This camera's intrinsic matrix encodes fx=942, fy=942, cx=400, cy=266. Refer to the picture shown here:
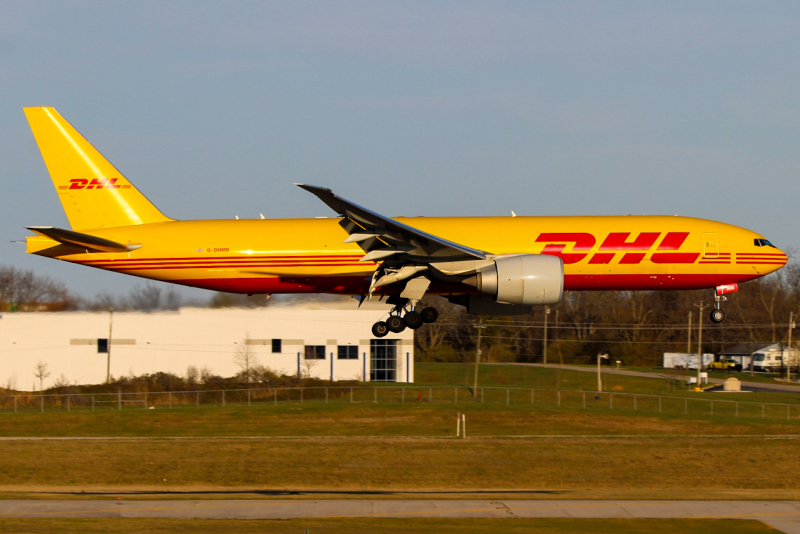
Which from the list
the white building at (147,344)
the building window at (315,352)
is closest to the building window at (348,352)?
the building window at (315,352)

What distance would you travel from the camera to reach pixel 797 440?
156 ft

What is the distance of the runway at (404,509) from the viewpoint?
1137 inches

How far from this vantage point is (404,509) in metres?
30.0

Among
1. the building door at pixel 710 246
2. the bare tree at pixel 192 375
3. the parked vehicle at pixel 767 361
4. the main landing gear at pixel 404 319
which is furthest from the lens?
the parked vehicle at pixel 767 361

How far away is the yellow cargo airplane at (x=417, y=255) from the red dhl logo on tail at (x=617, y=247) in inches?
1.5

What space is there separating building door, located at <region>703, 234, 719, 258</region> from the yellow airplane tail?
20776 millimetres

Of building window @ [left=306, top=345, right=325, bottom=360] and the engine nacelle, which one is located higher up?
the engine nacelle

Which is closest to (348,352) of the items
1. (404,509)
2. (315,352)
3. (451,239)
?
(315,352)

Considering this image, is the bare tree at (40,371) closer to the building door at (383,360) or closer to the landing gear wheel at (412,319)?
the building door at (383,360)

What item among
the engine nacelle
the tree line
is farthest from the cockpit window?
the tree line

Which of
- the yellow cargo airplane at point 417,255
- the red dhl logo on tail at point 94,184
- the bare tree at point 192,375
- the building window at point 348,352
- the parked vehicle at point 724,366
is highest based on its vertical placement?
the red dhl logo on tail at point 94,184

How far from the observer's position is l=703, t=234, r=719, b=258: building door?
35.4 meters

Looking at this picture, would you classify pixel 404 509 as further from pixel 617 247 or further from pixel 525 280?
pixel 617 247

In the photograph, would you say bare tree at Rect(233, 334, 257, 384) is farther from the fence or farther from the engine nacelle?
the engine nacelle
